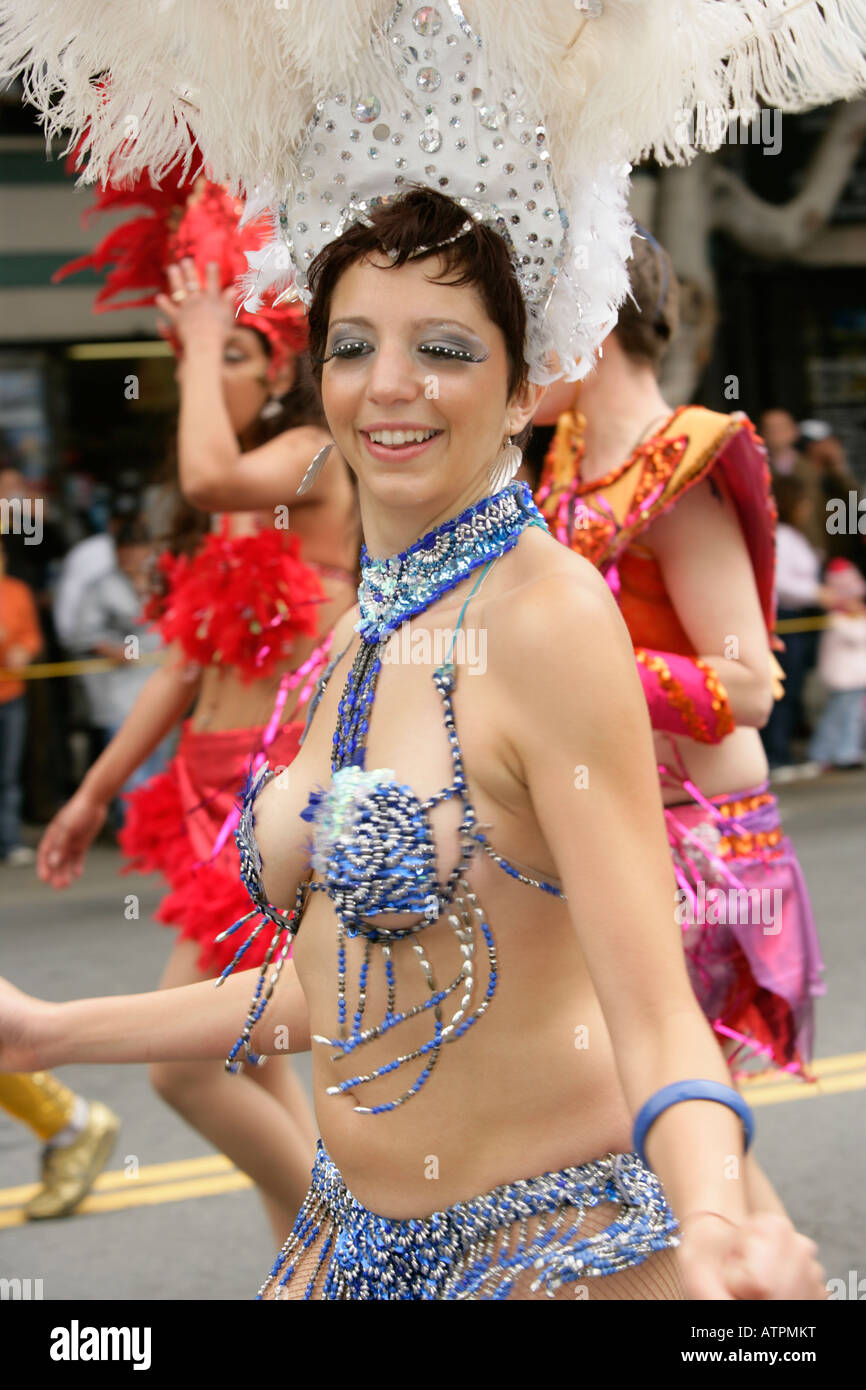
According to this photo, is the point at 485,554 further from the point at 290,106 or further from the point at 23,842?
the point at 23,842

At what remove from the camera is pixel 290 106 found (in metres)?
1.98

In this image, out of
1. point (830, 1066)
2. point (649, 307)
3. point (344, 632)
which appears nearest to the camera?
point (344, 632)

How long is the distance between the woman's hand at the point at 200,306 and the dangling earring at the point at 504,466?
1896 mm

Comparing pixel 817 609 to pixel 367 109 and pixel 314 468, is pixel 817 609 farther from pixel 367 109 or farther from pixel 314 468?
pixel 367 109

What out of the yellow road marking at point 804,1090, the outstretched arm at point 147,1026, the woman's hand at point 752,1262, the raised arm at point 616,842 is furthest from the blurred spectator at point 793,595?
the woman's hand at point 752,1262

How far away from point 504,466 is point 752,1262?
1003mm

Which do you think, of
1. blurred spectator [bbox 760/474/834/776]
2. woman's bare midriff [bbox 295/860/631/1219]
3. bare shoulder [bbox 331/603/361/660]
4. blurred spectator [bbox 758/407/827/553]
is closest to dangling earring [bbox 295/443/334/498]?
bare shoulder [bbox 331/603/361/660]

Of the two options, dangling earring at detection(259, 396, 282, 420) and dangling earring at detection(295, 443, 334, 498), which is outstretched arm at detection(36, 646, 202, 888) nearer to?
dangling earring at detection(259, 396, 282, 420)

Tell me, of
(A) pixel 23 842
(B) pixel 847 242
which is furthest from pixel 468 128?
(B) pixel 847 242

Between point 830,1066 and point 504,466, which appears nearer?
point 504,466

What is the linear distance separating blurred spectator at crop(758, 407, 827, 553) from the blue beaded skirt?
29.9ft

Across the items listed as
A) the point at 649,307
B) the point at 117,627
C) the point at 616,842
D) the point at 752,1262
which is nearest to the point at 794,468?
the point at 117,627

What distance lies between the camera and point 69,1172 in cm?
443

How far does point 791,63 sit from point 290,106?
2.09 feet
